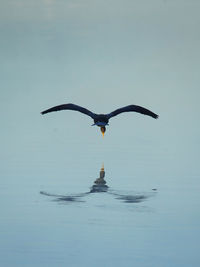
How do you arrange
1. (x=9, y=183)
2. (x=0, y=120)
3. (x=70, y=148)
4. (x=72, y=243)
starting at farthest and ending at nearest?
(x=0, y=120) → (x=70, y=148) → (x=9, y=183) → (x=72, y=243)

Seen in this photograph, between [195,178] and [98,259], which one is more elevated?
[195,178]

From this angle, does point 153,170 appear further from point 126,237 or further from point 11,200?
point 126,237

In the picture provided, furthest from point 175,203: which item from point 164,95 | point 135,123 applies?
point 164,95

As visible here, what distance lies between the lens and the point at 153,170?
680 inches

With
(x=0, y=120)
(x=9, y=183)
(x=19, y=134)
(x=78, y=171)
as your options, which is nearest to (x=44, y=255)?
(x=9, y=183)

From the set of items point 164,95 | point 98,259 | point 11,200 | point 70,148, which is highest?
point 164,95

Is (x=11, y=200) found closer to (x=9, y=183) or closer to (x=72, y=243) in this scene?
(x=9, y=183)

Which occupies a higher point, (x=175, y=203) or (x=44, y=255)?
(x=175, y=203)

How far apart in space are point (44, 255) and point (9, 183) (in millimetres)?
4908

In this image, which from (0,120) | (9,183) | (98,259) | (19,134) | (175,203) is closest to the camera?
(98,259)

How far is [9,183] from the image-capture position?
52.5 feet

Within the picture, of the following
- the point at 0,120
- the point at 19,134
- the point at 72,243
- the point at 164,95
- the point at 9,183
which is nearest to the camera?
the point at 72,243

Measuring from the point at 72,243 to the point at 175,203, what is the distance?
3153mm

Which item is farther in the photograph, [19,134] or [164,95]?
[164,95]
